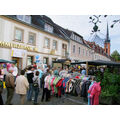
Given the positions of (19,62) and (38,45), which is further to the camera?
(38,45)

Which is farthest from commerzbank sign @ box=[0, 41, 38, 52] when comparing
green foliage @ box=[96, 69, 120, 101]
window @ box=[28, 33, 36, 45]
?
green foliage @ box=[96, 69, 120, 101]

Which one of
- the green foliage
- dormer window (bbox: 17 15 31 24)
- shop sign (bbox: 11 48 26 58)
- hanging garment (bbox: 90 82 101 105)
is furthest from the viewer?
dormer window (bbox: 17 15 31 24)

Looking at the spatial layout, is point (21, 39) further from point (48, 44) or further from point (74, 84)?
point (74, 84)

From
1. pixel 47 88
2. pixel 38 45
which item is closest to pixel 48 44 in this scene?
pixel 38 45

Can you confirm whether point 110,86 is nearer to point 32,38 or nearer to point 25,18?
point 32,38

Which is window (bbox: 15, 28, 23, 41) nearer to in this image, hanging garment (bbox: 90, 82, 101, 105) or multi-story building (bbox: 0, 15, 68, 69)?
multi-story building (bbox: 0, 15, 68, 69)

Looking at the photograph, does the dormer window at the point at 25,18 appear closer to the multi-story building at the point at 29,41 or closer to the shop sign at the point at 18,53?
the multi-story building at the point at 29,41

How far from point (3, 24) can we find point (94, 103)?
1150 centimetres

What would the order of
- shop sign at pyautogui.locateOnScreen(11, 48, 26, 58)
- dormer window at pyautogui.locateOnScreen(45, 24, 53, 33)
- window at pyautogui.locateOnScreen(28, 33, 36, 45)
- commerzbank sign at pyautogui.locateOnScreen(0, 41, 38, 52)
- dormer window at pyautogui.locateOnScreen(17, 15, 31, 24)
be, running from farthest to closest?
dormer window at pyautogui.locateOnScreen(45, 24, 53, 33) → window at pyautogui.locateOnScreen(28, 33, 36, 45) → dormer window at pyautogui.locateOnScreen(17, 15, 31, 24) → shop sign at pyautogui.locateOnScreen(11, 48, 26, 58) → commerzbank sign at pyautogui.locateOnScreen(0, 41, 38, 52)

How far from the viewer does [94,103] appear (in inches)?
198

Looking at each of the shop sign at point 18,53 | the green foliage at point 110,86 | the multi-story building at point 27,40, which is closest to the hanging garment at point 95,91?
the green foliage at point 110,86

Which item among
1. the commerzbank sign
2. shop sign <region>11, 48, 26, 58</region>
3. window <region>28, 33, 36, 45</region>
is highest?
window <region>28, 33, 36, 45</region>

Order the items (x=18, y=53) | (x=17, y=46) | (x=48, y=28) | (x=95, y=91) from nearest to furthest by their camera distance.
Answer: (x=95, y=91) → (x=17, y=46) → (x=18, y=53) → (x=48, y=28)

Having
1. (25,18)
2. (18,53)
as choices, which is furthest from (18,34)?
(25,18)
